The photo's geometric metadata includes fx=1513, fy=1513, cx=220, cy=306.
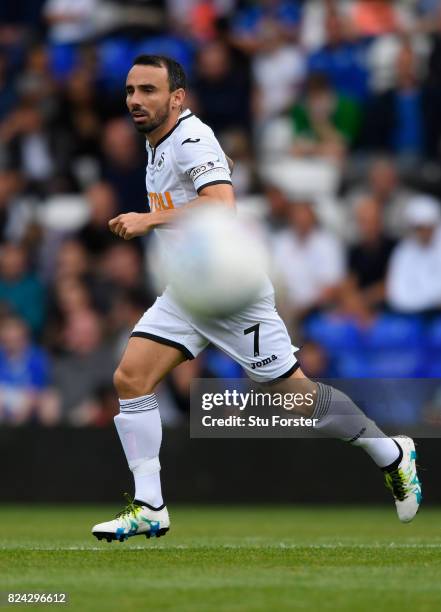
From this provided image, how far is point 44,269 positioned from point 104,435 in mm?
2990

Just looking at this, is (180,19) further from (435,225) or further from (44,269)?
(435,225)

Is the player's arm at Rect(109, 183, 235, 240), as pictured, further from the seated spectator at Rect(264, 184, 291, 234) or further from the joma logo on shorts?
the seated spectator at Rect(264, 184, 291, 234)

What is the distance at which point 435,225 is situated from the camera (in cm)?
1414

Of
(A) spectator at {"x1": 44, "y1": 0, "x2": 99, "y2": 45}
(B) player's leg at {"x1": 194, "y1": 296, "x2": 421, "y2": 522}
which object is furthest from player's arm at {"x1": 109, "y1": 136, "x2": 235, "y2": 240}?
(A) spectator at {"x1": 44, "y1": 0, "x2": 99, "y2": 45}

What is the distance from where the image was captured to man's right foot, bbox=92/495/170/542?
25.8ft

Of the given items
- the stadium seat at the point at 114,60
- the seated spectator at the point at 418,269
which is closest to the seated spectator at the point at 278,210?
the seated spectator at the point at 418,269

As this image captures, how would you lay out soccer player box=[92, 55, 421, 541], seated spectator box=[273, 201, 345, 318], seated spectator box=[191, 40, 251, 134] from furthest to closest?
seated spectator box=[191, 40, 251, 134] → seated spectator box=[273, 201, 345, 318] → soccer player box=[92, 55, 421, 541]

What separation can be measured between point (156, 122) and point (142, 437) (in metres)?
1.70

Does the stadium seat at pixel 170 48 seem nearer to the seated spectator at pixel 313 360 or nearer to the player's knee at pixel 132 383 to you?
the seated spectator at pixel 313 360

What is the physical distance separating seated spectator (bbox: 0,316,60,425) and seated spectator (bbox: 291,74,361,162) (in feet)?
12.8

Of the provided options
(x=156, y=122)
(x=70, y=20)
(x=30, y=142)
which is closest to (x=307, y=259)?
(x=30, y=142)

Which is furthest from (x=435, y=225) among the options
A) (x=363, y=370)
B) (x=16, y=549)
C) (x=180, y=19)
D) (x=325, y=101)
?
(x=16, y=549)

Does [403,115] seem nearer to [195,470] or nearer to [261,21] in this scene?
[261,21]

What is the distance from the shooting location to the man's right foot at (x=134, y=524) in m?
7.88
